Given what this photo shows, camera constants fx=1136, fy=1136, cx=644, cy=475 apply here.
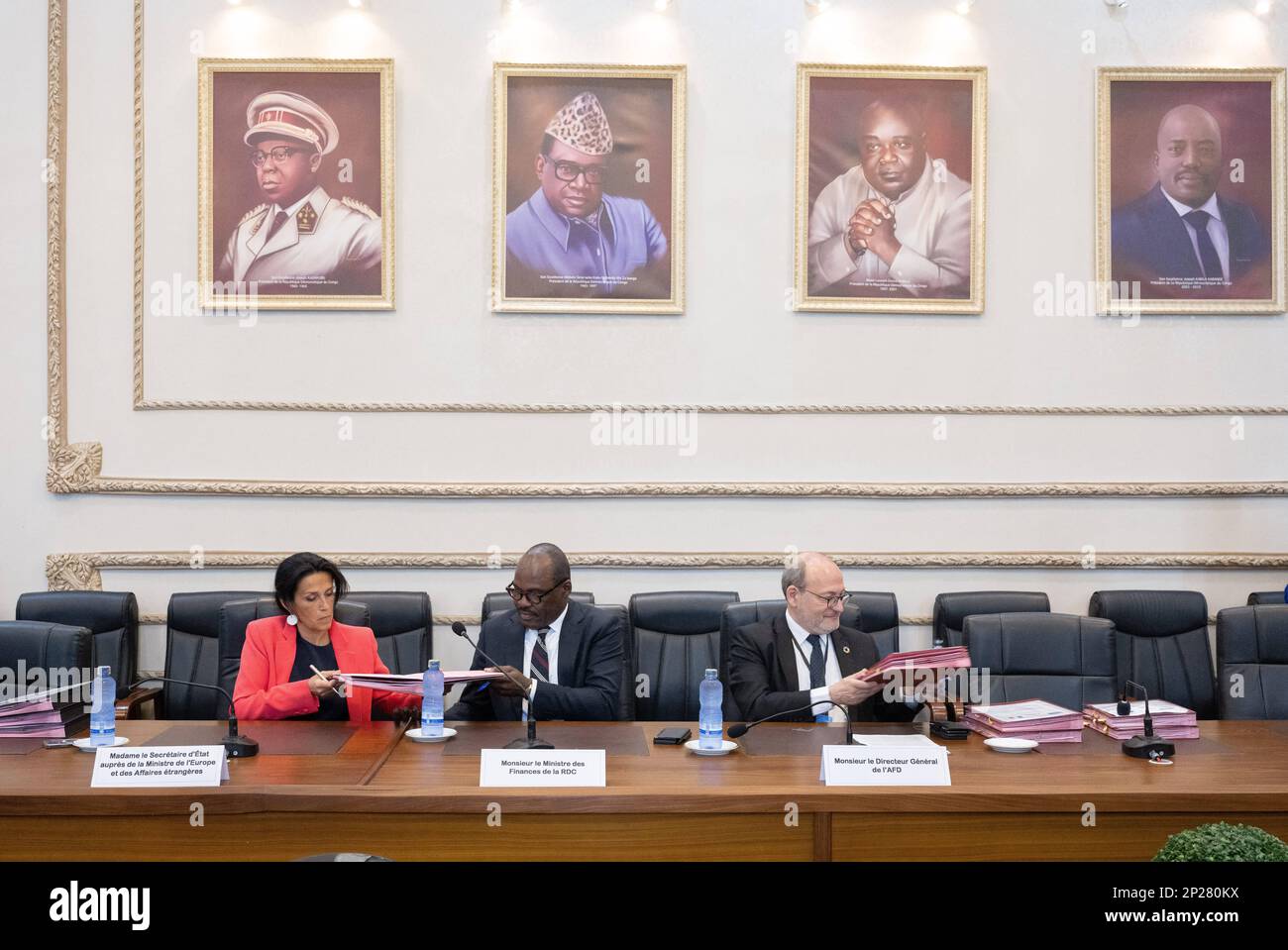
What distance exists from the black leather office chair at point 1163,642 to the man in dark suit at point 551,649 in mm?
2186

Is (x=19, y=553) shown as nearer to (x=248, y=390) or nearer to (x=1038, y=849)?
(x=248, y=390)

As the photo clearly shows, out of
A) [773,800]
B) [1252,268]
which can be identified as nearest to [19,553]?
[773,800]

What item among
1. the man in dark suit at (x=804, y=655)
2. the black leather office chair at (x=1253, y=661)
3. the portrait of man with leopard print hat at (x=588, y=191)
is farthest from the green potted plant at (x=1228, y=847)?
the portrait of man with leopard print hat at (x=588, y=191)

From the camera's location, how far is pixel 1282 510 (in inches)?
198

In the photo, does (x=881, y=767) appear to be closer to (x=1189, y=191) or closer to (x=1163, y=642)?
(x=1163, y=642)

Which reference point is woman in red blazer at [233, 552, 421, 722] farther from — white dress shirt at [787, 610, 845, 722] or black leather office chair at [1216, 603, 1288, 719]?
black leather office chair at [1216, 603, 1288, 719]

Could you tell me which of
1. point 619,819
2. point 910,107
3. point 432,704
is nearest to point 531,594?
point 432,704

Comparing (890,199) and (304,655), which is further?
(890,199)

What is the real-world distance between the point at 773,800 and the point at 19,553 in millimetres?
3805

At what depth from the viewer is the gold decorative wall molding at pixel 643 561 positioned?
16.0 ft

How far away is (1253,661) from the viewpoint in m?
3.90

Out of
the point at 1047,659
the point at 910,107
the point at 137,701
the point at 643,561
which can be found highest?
the point at 910,107

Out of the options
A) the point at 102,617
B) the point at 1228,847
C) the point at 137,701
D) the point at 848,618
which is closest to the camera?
the point at 1228,847

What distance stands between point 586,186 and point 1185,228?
103 inches
